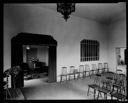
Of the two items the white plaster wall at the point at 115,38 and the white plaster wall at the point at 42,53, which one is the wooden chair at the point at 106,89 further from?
the white plaster wall at the point at 42,53

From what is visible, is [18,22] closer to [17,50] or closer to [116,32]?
[17,50]

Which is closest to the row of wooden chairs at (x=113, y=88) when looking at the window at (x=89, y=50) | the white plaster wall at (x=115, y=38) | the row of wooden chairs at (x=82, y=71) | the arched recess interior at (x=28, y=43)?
the row of wooden chairs at (x=82, y=71)

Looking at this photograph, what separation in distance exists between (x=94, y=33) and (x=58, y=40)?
3.88m

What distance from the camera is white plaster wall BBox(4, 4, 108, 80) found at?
18.5 feet

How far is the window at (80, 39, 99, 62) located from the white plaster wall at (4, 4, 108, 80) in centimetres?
39

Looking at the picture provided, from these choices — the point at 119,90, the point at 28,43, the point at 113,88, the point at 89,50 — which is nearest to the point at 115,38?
the point at 89,50

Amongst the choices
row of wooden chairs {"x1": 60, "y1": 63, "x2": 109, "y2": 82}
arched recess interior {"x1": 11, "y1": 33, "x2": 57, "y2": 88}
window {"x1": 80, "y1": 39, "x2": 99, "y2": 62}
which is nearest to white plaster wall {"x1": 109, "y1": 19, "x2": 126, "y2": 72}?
row of wooden chairs {"x1": 60, "y1": 63, "x2": 109, "y2": 82}

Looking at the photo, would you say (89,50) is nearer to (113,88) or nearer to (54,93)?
(113,88)

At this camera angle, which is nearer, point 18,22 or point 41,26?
point 18,22

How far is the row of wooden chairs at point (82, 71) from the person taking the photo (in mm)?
7471

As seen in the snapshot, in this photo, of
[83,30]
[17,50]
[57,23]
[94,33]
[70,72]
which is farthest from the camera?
[94,33]

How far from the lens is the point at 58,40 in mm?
7258

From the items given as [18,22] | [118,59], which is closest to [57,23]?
[18,22]

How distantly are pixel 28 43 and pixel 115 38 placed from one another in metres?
7.58
